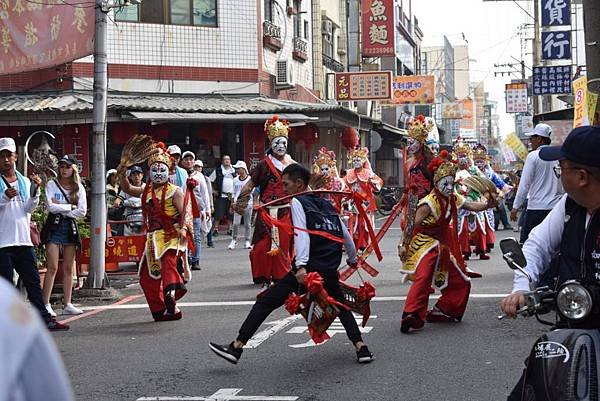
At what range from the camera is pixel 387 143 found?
4700 cm

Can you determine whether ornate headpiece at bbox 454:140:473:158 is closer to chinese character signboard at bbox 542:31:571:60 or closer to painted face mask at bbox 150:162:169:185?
painted face mask at bbox 150:162:169:185

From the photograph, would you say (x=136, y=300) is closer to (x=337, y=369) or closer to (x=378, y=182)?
(x=337, y=369)

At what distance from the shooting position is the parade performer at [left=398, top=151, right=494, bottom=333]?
894 cm

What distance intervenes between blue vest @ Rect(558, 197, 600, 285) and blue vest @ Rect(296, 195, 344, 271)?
11.3ft

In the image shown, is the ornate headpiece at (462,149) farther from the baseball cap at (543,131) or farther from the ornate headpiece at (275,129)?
the ornate headpiece at (275,129)

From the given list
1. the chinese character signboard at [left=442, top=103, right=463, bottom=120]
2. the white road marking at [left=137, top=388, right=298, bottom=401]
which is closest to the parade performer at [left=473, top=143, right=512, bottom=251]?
the white road marking at [left=137, top=388, right=298, bottom=401]

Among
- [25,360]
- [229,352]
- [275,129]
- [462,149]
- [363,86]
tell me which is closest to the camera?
[25,360]

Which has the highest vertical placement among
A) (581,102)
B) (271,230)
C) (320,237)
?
(581,102)

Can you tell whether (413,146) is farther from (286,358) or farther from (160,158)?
(286,358)

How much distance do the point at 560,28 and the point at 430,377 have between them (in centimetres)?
2210

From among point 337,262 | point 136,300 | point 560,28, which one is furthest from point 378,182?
point 560,28

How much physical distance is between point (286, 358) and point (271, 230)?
307 centimetres

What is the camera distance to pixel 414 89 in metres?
43.1

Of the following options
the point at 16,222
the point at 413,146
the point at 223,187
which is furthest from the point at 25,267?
the point at 223,187
